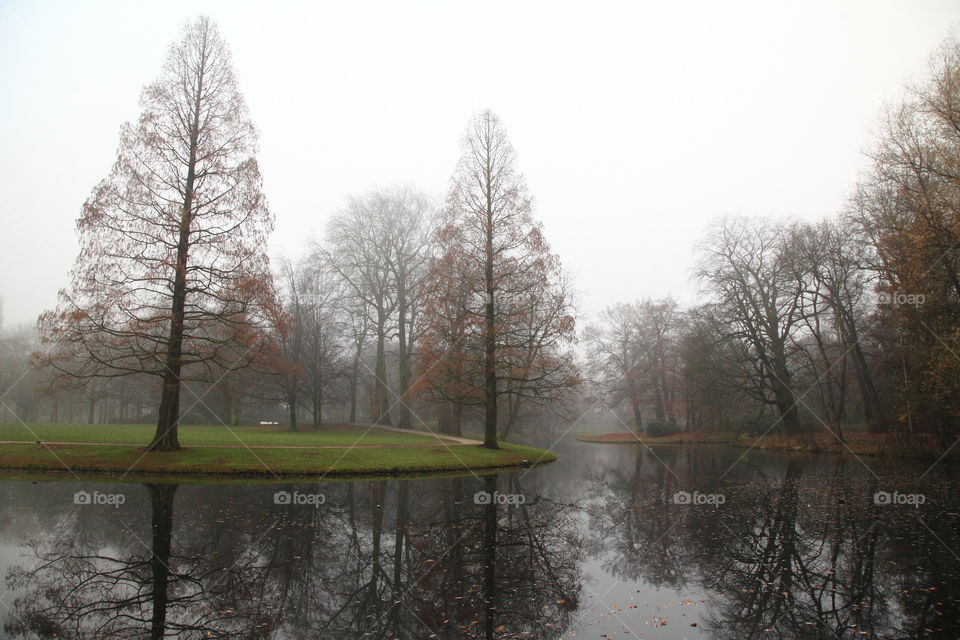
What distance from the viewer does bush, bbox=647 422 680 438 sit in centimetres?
5175

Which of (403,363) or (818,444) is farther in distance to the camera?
(403,363)

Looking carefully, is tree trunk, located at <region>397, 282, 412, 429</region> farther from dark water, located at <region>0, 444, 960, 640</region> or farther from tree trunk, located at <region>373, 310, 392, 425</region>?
dark water, located at <region>0, 444, 960, 640</region>

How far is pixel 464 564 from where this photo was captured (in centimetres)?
803

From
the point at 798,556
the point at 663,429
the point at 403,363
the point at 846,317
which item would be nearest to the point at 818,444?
the point at 846,317

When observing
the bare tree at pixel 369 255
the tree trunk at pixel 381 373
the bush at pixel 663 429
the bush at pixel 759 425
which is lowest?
the bush at pixel 663 429

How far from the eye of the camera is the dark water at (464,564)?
5.89 metres

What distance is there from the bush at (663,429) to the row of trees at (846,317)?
8.03ft

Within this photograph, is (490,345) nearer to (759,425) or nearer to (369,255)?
(369,255)

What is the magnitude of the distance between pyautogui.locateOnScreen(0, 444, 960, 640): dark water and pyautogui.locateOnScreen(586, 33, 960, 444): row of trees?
29.7 feet

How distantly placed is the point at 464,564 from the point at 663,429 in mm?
47897

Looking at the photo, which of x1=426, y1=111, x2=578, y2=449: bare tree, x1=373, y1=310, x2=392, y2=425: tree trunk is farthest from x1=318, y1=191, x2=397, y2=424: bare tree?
x1=426, y1=111, x2=578, y2=449: bare tree

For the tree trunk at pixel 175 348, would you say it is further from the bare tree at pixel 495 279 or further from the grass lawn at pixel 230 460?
the bare tree at pixel 495 279

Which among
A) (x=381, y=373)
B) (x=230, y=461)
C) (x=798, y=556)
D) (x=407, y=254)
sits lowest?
(x=798, y=556)

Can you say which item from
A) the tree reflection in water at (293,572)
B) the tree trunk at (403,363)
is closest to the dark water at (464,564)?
the tree reflection in water at (293,572)
